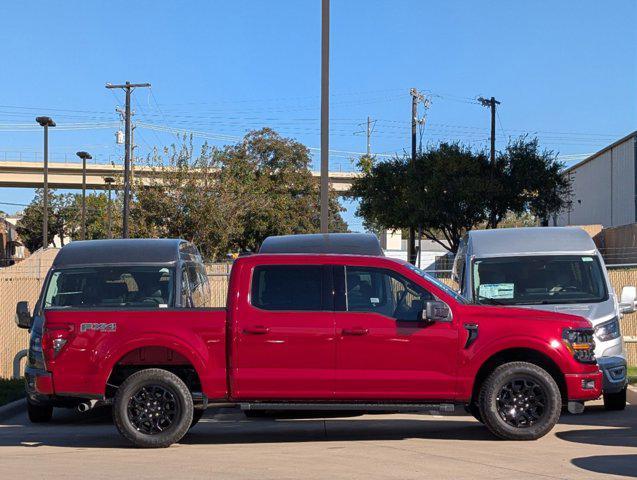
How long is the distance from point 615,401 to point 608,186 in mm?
47102

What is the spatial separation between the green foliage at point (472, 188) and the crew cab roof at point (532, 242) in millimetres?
35269

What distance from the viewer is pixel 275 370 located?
994 cm

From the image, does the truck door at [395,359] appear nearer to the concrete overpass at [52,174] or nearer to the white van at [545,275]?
the white van at [545,275]

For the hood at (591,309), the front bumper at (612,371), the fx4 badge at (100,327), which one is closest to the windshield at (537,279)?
the hood at (591,309)

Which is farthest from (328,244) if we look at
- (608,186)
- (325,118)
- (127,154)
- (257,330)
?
(608,186)

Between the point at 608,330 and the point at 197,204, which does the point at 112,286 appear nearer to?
the point at 608,330

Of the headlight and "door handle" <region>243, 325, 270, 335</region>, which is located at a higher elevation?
"door handle" <region>243, 325, 270, 335</region>

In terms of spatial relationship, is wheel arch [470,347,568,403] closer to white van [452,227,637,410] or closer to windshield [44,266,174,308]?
white van [452,227,637,410]

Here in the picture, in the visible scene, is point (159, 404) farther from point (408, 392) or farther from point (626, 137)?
point (626, 137)

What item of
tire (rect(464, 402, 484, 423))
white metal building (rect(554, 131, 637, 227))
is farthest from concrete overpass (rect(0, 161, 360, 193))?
tire (rect(464, 402, 484, 423))

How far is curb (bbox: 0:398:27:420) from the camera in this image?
529 inches

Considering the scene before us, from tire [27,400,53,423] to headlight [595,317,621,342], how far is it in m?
7.19

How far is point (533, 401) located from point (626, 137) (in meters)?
44.4

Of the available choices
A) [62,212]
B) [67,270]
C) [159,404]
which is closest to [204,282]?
[67,270]
